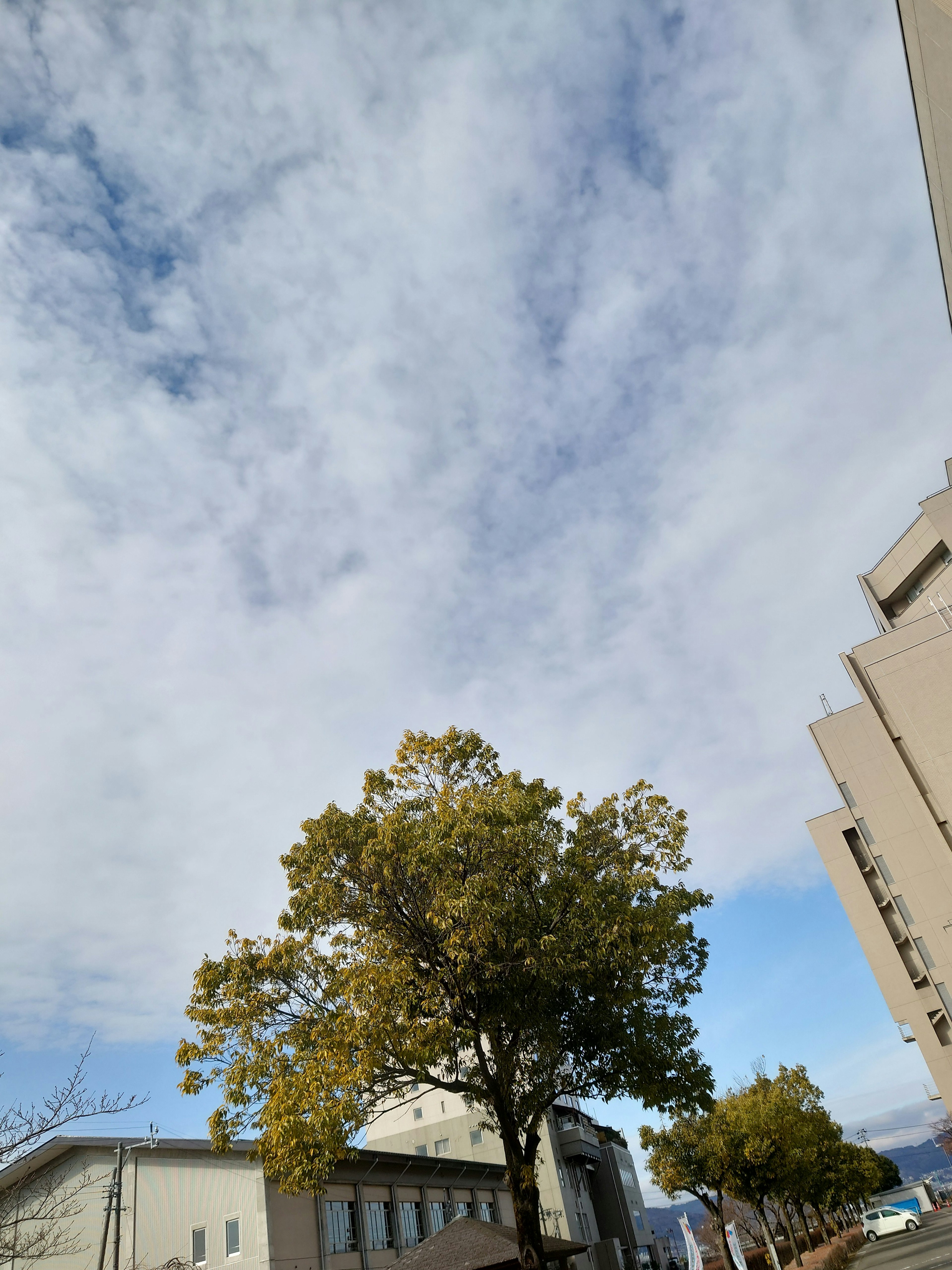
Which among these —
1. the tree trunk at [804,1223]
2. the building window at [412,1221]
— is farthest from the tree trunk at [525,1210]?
the tree trunk at [804,1223]

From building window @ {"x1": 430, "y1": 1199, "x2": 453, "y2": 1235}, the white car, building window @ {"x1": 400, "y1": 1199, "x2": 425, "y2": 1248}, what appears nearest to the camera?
building window @ {"x1": 400, "y1": 1199, "x2": 425, "y2": 1248}

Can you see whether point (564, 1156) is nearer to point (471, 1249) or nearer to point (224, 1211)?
point (224, 1211)

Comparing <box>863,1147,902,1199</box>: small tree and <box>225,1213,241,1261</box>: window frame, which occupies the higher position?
<box>225,1213,241,1261</box>: window frame

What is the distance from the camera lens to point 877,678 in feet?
117

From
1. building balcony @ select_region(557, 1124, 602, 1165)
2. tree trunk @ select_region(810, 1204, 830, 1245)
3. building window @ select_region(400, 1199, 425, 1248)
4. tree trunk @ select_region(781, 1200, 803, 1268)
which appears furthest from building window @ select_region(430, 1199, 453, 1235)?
tree trunk @ select_region(810, 1204, 830, 1245)

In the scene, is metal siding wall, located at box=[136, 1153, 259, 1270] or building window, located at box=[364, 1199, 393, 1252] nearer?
metal siding wall, located at box=[136, 1153, 259, 1270]

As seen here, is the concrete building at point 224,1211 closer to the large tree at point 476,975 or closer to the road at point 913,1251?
the large tree at point 476,975

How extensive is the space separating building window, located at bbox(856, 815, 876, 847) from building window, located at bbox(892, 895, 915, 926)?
274 cm

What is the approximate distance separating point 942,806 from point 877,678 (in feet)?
20.8

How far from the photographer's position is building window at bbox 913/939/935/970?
37125 mm

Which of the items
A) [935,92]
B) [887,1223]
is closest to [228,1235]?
[935,92]

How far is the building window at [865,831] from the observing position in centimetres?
4053

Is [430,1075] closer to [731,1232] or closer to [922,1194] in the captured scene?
[731,1232]

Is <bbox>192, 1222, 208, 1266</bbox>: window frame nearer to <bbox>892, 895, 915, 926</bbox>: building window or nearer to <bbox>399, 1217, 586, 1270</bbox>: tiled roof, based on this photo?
<bbox>399, 1217, 586, 1270</bbox>: tiled roof
